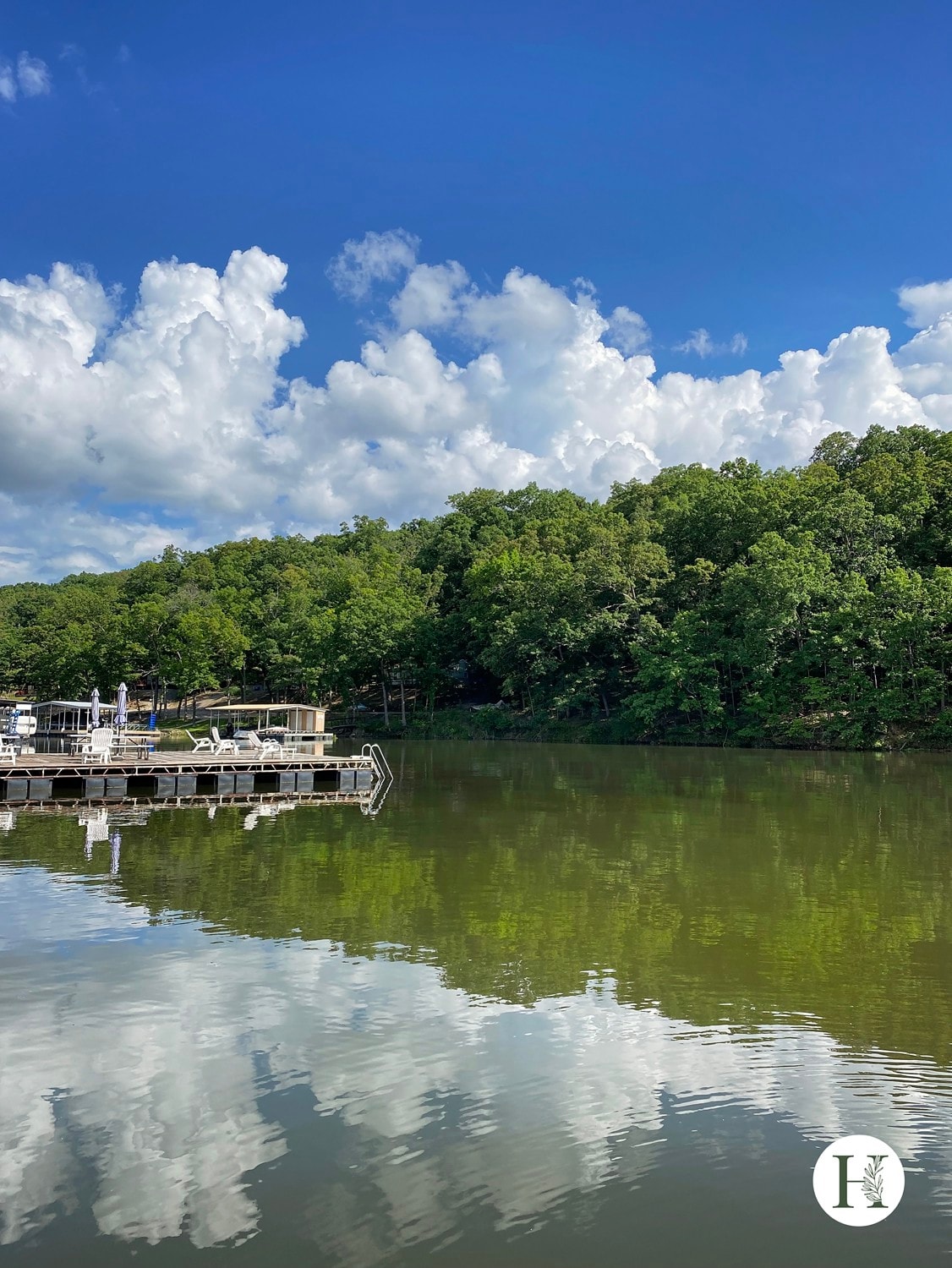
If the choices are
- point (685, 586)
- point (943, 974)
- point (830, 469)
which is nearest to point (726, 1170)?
point (943, 974)

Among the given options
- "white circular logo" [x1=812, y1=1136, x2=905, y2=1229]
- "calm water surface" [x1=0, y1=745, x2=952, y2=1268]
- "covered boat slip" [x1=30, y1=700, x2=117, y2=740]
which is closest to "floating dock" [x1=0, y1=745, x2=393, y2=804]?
"calm water surface" [x1=0, y1=745, x2=952, y2=1268]

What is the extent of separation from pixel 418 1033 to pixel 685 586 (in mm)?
58040

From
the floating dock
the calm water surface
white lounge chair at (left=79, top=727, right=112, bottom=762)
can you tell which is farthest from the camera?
white lounge chair at (left=79, top=727, right=112, bottom=762)

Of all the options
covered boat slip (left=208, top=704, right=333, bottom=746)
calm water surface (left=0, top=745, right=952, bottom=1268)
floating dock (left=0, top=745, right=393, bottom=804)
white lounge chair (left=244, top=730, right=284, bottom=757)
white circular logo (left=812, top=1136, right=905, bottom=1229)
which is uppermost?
covered boat slip (left=208, top=704, right=333, bottom=746)

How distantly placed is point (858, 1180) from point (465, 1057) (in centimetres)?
351

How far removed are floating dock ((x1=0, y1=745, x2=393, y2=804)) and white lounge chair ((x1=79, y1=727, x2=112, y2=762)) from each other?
1.25 feet

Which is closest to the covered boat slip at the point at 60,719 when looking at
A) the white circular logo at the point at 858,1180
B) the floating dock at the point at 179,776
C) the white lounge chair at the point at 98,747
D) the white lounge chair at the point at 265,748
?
the white lounge chair at the point at 98,747

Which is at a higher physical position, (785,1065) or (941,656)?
(941,656)

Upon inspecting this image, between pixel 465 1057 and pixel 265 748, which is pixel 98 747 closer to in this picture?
pixel 265 748

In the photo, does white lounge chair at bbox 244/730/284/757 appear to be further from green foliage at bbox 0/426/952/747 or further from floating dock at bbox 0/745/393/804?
green foliage at bbox 0/426/952/747

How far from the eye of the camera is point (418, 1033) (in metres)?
8.91

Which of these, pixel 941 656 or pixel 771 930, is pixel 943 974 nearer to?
pixel 771 930

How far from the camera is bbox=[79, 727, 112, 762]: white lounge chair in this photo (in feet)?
102

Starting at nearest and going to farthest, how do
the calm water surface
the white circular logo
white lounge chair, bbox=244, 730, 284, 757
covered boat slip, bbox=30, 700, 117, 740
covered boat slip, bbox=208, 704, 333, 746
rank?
1. the calm water surface
2. the white circular logo
3. white lounge chair, bbox=244, 730, 284, 757
4. covered boat slip, bbox=208, 704, 333, 746
5. covered boat slip, bbox=30, 700, 117, 740
